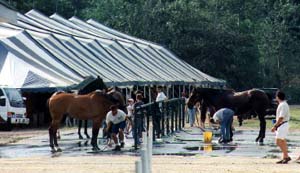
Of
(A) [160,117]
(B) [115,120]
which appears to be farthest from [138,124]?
(A) [160,117]

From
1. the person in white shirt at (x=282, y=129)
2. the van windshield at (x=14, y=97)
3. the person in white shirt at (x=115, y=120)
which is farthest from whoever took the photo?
the van windshield at (x=14, y=97)

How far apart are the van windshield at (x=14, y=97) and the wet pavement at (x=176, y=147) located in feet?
19.4

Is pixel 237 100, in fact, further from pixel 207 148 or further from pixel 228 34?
pixel 228 34

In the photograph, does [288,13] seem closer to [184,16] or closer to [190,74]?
[184,16]

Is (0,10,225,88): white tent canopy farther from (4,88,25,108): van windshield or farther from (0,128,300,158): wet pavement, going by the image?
(0,128,300,158): wet pavement

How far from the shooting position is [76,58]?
4331 centimetres

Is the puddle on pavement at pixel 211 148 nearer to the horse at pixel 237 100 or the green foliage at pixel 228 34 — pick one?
the horse at pixel 237 100

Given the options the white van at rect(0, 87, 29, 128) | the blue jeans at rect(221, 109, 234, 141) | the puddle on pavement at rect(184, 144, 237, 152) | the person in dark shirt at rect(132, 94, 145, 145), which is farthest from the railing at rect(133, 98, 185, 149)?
the white van at rect(0, 87, 29, 128)

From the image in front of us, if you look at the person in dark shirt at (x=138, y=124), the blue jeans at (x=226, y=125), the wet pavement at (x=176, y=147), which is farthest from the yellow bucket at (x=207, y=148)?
the person in dark shirt at (x=138, y=124)

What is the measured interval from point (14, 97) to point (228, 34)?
41483mm

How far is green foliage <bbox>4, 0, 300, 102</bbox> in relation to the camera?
75.2 meters

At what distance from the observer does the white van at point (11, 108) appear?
3544 centimetres

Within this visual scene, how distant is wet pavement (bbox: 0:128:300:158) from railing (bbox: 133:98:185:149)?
0.43m

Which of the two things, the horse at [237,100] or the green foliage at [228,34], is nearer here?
the horse at [237,100]
